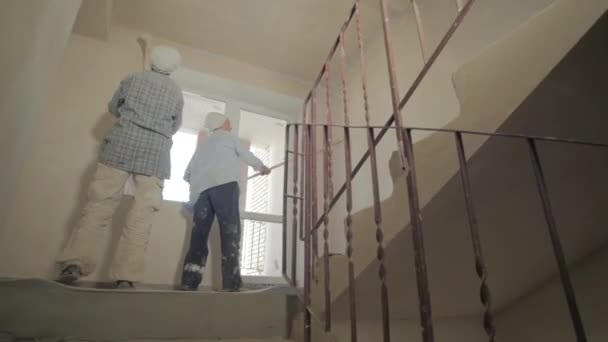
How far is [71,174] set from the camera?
8.35ft

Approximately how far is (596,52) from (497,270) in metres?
1.24

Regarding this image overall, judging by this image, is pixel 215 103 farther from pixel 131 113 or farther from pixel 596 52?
pixel 596 52

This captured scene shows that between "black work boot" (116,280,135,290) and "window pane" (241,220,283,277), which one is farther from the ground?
"window pane" (241,220,283,277)

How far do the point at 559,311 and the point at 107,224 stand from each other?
250 centimetres

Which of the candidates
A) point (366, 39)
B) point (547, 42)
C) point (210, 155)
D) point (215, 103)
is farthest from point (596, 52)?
point (215, 103)

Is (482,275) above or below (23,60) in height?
below

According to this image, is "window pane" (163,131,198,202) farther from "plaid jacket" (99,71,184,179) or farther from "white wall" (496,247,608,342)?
"white wall" (496,247,608,342)

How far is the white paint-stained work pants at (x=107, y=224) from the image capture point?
1796mm

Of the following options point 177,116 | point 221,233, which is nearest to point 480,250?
point 221,233

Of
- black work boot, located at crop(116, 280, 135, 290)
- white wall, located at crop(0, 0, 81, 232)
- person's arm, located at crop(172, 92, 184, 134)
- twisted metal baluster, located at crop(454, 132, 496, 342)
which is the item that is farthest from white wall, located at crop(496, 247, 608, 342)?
white wall, located at crop(0, 0, 81, 232)

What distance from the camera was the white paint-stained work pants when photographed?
180cm

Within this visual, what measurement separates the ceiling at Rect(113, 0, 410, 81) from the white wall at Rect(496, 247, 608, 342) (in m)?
2.23

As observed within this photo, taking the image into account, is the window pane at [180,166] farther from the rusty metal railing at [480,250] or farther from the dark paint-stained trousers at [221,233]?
the rusty metal railing at [480,250]

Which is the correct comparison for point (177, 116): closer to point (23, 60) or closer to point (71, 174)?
point (71, 174)
